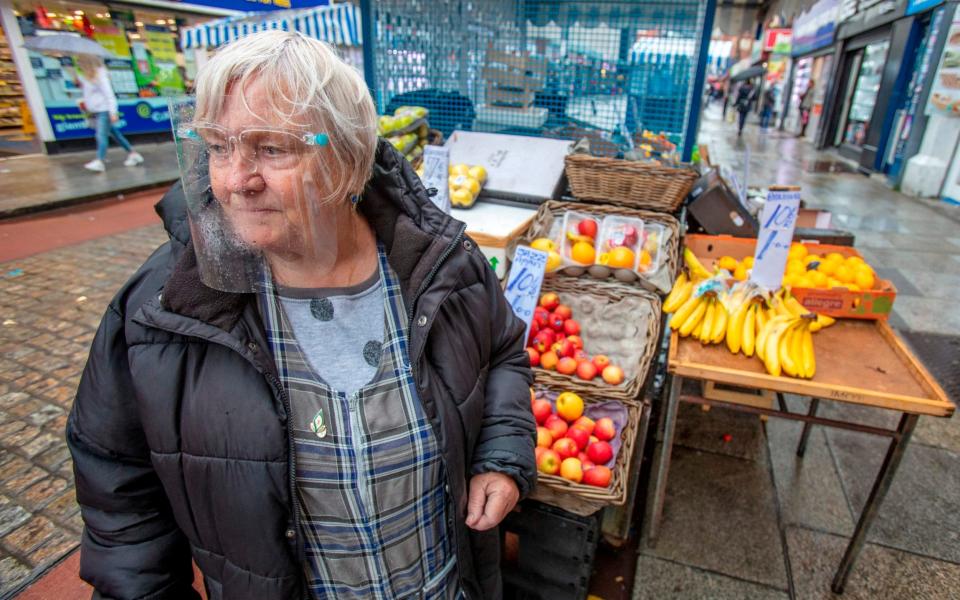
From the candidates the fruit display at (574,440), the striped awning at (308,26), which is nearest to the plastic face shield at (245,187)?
the fruit display at (574,440)

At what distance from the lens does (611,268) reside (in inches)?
129

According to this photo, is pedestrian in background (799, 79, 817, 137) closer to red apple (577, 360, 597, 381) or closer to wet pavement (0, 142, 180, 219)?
wet pavement (0, 142, 180, 219)

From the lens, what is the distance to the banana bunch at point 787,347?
217 cm

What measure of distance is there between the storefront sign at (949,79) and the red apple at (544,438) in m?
10.5

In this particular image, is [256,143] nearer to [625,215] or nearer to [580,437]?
[580,437]

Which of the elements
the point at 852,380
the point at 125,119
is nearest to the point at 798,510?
the point at 852,380

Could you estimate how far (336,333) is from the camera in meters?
1.27

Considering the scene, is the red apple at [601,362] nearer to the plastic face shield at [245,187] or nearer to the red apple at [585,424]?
the red apple at [585,424]

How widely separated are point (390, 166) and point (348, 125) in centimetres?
28

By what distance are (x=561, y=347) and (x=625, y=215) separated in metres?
1.21

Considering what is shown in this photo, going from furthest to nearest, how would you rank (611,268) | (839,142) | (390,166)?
(839,142)
(611,268)
(390,166)

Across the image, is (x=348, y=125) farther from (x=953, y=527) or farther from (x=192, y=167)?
(x=953, y=527)

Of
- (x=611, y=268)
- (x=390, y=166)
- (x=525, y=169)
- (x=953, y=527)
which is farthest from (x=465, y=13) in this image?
(x=953, y=527)

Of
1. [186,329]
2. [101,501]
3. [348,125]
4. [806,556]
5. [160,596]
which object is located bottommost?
[806,556]
